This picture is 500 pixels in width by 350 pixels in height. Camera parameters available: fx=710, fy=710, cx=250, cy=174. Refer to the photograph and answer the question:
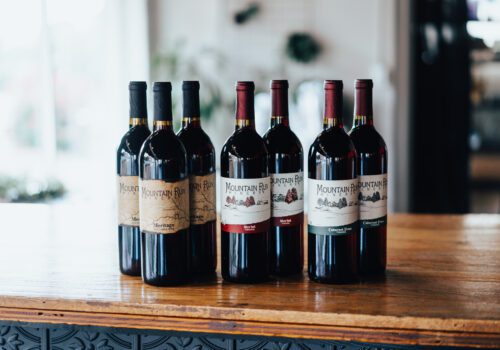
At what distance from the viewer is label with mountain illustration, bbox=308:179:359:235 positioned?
1323 mm

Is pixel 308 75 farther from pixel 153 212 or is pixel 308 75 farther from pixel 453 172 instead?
pixel 153 212

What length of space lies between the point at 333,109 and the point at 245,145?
0.58 ft

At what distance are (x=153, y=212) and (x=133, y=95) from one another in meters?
0.25

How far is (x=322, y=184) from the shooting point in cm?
132

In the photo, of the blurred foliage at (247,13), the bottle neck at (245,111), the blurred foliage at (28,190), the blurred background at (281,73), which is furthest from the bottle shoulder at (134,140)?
the blurred foliage at (247,13)

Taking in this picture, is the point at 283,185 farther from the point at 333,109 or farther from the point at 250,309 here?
the point at 250,309

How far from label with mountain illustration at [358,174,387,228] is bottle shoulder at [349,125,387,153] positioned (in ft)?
0.17

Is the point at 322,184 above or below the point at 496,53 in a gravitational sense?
below

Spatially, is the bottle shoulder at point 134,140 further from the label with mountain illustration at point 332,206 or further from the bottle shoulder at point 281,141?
Answer: the label with mountain illustration at point 332,206

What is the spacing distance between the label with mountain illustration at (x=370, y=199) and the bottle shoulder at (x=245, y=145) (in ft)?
0.69

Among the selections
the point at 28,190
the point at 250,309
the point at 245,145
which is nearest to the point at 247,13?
the point at 28,190

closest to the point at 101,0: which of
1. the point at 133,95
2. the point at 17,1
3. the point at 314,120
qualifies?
the point at 17,1

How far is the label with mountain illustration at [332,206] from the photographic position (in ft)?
4.34

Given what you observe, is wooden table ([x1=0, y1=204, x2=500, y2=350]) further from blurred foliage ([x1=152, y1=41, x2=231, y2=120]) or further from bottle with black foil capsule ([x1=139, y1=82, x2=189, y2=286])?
Result: blurred foliage ([x1=152, y1=41, x2=231, y2=120])
